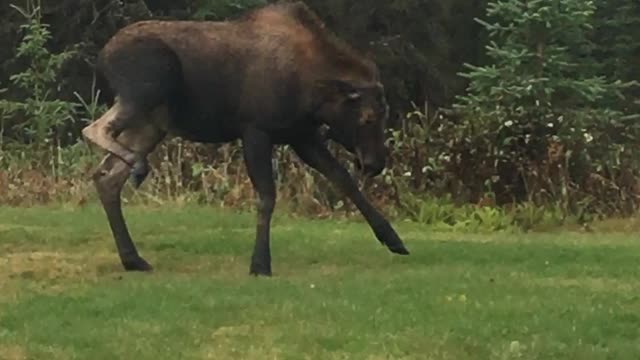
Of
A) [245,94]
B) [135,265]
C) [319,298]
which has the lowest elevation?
[135,265]

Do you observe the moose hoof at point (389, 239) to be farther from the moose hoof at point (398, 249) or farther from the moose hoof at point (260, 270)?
the moose hoof at point (260, 270)

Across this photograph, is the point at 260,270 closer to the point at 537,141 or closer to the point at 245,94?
the point at 245,94

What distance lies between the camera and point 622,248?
11.8 meters

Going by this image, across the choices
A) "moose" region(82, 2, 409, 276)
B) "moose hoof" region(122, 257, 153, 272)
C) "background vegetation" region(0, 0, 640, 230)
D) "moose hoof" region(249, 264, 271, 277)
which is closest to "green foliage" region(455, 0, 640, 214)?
"background vegetation" region(0, 0, 640, 230)

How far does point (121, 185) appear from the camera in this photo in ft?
34.8

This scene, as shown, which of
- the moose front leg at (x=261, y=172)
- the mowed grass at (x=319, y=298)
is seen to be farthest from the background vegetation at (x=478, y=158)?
the mowed grass at (x=319, y=298)

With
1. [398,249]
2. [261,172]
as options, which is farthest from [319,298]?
[398,249]

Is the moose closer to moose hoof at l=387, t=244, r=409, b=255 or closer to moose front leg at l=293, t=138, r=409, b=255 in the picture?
moose front leg at l=293, t=138, r=409, b=255

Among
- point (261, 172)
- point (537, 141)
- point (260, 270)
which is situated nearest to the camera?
point (260, 270)

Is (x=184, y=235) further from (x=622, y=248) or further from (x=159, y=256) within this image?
(x=622, y=248)

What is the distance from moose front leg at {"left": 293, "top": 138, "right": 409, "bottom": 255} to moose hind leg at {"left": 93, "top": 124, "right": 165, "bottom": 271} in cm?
116

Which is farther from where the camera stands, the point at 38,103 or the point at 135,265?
the point at 38,103

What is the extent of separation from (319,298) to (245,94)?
2.18m

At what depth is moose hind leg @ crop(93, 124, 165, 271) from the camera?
10.3 m
